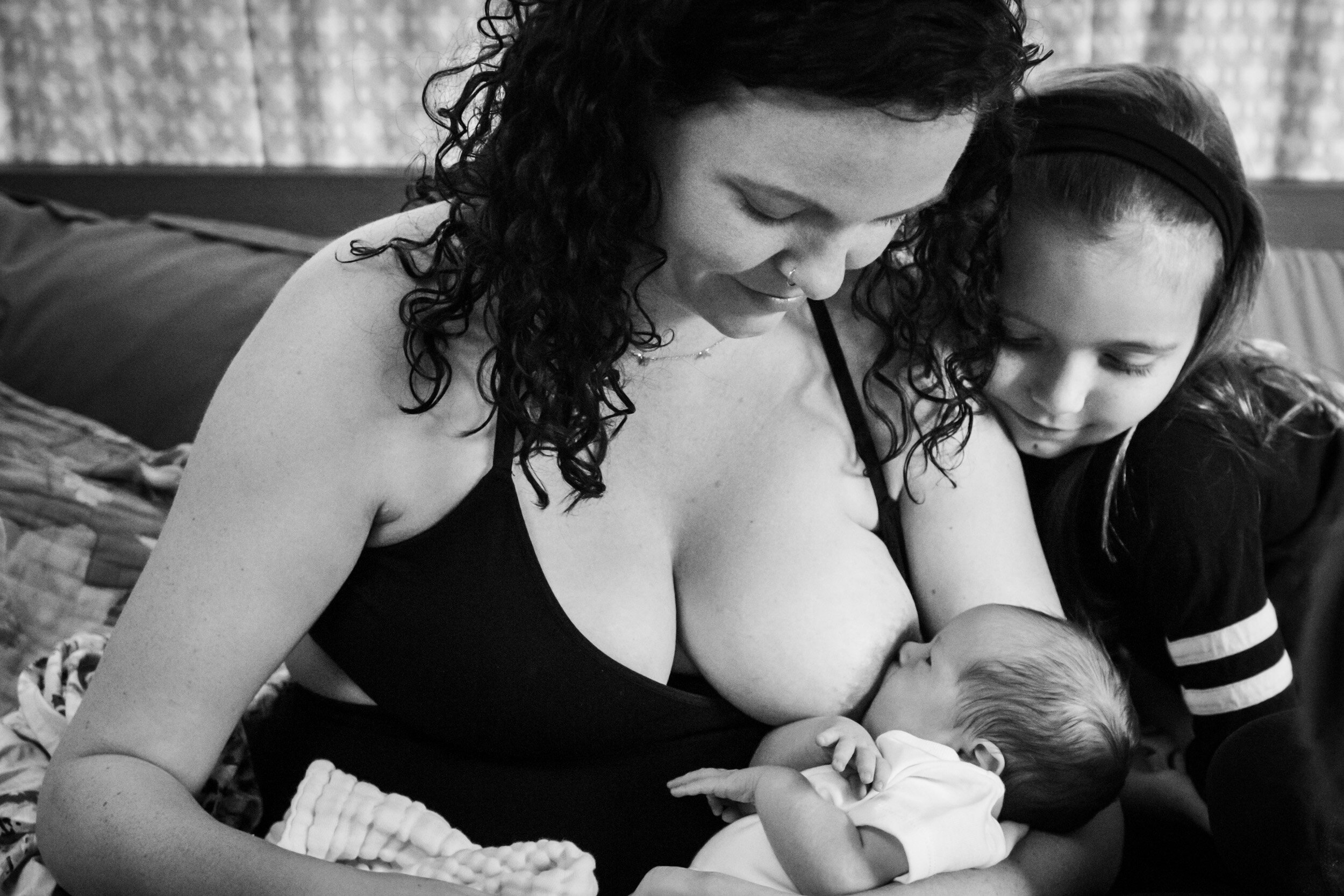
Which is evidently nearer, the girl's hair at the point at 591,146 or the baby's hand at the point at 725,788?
the girl's hair at the point at 591,146

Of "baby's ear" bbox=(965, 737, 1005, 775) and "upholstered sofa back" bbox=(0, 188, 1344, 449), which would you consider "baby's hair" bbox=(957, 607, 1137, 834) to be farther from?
"upholstered sofa back" bbox=(0, 188, 1344, 449)

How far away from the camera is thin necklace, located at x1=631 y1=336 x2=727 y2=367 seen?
1.21 m

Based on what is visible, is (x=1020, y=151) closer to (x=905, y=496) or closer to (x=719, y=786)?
(x=905, y=496)

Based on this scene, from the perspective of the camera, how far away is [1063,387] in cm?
129

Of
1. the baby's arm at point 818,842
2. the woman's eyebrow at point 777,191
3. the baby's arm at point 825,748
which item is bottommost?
the baby's arm at point 818,842

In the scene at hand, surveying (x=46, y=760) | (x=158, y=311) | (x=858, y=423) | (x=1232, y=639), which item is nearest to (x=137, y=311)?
(x=158, y=311)

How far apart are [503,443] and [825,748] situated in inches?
16.4

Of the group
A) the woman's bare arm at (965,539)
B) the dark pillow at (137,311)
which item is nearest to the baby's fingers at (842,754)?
the woman's bare arm at (965,539)

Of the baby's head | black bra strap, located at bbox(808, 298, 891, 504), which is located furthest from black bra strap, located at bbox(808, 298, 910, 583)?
the baby's head

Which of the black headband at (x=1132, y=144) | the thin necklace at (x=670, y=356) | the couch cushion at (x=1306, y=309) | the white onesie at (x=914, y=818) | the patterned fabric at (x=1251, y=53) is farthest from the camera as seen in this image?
the patterned fabric at (x=1251, y=53)

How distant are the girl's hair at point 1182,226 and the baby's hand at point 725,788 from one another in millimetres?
529

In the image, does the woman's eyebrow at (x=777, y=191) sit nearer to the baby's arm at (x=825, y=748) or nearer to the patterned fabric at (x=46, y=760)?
the baby's arm at (x=825, y=748)

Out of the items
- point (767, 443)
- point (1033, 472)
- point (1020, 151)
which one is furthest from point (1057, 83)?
point (767, 443)

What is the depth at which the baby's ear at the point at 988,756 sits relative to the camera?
1195 mm
